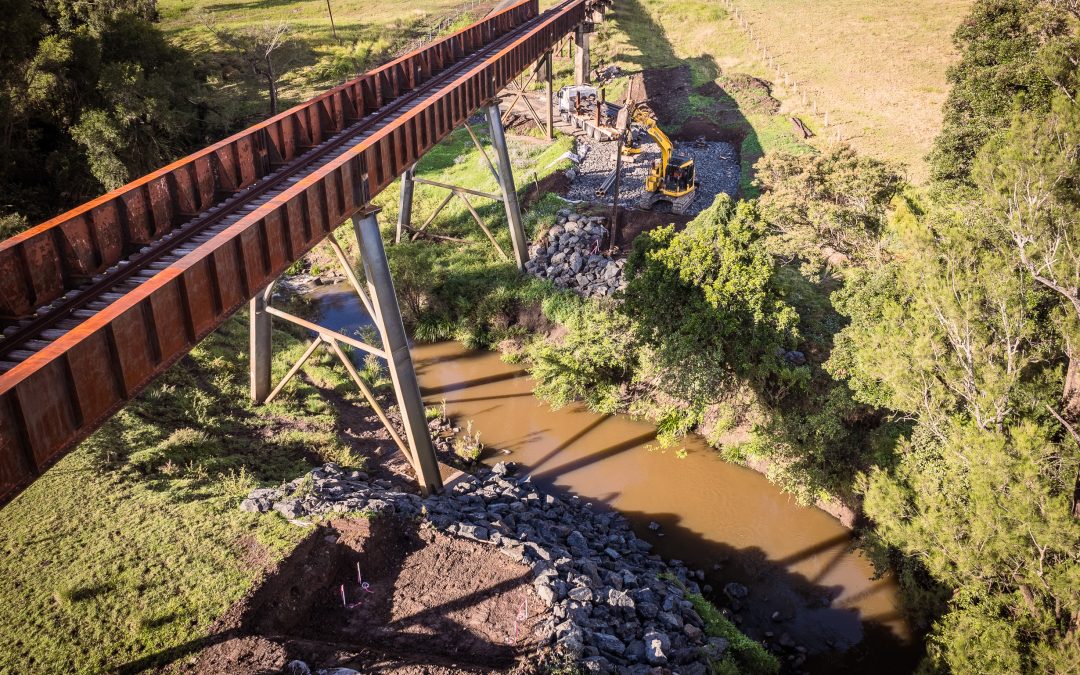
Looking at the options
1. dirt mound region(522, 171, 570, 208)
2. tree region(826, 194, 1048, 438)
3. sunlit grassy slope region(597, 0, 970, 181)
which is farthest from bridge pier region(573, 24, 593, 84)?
tree region(826, 194, 1048, 438)

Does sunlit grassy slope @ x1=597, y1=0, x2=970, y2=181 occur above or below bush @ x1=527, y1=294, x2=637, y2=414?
above

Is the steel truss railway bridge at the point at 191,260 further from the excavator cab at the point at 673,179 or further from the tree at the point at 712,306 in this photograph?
the excavator cab at the point at 673,179

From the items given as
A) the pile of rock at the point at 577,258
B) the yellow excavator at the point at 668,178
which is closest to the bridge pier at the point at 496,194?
the pile of rock at the point at 577,258

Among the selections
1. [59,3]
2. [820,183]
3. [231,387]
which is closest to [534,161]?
[820,183]

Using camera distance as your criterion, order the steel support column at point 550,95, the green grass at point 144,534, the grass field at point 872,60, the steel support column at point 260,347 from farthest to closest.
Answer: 1. the steel support column at point 550,95
2. the grass field at point 872,60
3. the steel support column at point 260,347
4. the green grass at point 144,534

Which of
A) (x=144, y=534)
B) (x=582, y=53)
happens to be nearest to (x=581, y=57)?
(x=582, y=53)

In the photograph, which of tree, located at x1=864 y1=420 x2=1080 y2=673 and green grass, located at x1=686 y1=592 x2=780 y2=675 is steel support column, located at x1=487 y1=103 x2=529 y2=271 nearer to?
green grass, located at x1=686 y1=592 x2=780 y2=675

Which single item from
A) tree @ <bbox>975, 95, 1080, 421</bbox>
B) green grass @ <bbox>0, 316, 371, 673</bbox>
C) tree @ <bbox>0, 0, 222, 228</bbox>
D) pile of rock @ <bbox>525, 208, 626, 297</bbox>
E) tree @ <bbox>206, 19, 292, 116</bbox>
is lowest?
green grass @ <bbox>0, 316, 371, 673</bbox>
